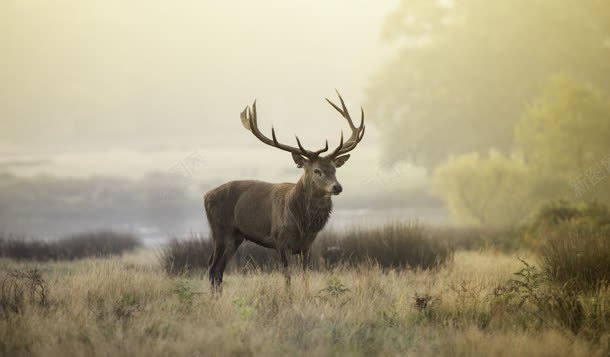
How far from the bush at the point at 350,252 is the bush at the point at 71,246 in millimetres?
2827

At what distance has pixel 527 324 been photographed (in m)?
7.02

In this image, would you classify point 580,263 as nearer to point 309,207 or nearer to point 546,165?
point 309,207

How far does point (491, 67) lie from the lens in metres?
36.6

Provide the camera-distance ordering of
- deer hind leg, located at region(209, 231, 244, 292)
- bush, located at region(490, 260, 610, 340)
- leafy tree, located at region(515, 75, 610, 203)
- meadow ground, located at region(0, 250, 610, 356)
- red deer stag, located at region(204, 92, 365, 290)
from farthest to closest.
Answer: leafy tree, located at region(515, 75, 610, 203)
deer hind leg, located at region(209, 231, 244, 292)
red deer stag, located at region(204, 92, 365, 290)
bush, located at region(490, 260, 610, 340)
meadow ground, located at region(0, 250, 610, 356)

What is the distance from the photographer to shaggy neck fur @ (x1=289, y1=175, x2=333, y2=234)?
27.9 ft

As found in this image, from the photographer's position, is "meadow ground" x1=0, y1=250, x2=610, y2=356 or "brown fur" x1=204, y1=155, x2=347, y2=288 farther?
"brown fur" x1=204, y1=155, x2=347, y2=288

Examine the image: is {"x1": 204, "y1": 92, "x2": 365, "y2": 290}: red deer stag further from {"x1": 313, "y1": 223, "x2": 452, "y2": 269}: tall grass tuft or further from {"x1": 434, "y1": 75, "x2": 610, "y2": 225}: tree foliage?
{"x1": 434, "y1": 75, "x2": 610, "y2": 225}: tree foliage

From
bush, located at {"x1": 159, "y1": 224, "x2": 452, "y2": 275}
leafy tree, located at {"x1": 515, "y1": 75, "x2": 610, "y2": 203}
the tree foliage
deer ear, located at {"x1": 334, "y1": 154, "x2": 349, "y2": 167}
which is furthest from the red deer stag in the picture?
leafy tree, located at {"x1": 515, "y1": 75, "x2": 610, "y2": 203}

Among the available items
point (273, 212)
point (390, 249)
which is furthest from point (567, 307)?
point (390, 249)

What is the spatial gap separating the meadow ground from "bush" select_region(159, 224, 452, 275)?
122 inches

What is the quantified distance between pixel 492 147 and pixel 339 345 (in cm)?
3285

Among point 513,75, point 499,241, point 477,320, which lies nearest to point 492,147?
point 513,75

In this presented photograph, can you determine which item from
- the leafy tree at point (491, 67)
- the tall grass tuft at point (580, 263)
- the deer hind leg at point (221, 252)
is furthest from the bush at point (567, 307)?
the leafy tree at point (491, 67)

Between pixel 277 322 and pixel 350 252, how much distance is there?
600 centimetres
